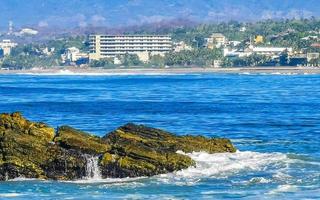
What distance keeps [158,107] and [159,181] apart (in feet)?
120

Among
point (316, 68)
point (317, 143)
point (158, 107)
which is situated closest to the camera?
point (317, 143)

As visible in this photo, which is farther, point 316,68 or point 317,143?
point 316,68

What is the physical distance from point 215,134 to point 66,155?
14359 millimetres

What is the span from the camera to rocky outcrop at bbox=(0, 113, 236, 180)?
31.4 meters

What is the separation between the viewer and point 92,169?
1236 inches

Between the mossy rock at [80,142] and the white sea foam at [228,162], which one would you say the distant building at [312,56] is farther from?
the mossy rock at [80,142]

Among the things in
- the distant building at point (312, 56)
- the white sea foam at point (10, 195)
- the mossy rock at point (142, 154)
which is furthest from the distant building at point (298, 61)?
the white sea foam at point (10, 195)

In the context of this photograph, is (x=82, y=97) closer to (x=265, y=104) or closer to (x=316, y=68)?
(x=265, y=104)

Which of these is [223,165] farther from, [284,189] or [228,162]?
[284,189]

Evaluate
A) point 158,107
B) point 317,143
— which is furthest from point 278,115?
point 317,143

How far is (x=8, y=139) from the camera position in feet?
105

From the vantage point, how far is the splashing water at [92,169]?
31.3 m

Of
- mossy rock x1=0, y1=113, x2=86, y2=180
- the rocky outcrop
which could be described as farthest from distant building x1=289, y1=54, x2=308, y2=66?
mossy rock x1=0, y1=113, x2=86, y2=180

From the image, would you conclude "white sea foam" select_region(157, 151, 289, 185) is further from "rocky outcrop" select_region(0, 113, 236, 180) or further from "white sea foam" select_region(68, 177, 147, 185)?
"white sea foam" select_region(68, 177, 147, 185)
